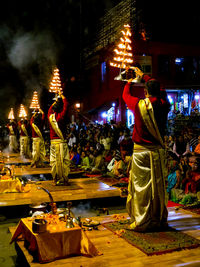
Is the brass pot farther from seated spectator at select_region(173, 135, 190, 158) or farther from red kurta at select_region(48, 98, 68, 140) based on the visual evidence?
seated spectator at select_region(173, 135, 190, 158)

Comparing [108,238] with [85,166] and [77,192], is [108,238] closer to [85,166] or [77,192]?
[77,192]

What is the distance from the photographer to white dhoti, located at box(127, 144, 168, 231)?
4.73 m

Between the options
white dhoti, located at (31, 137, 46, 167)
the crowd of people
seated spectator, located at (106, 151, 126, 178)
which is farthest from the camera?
white dhoti, located at (31, 137, 46, 167)

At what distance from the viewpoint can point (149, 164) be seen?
479 centimetres

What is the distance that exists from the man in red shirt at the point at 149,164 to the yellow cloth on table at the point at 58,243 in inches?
41.0

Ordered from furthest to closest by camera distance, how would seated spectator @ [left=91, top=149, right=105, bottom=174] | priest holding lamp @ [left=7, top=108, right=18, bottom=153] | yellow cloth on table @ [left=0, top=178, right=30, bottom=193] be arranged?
priest holding lamp @ [left=7, top=108, right=18, bottom=153]
seated spectator @ [left=91, top=149, right=105, bottom=174]
yellow cloth on table @ [left=0, top=178, right=30, bottom=193]

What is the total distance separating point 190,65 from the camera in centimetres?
2152

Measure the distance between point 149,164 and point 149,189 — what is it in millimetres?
385

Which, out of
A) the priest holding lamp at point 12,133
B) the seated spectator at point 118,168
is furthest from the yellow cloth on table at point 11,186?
the priest holding lamp at point 12,133

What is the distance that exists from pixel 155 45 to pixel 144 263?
60.8ft

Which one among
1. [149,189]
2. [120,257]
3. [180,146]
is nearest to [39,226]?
[120,257]

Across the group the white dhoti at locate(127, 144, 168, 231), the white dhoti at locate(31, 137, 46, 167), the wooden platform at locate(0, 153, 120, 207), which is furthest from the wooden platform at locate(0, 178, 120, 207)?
the white dhoti at locate(31, 137, 46, 167)

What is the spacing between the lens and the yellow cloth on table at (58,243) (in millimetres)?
3877

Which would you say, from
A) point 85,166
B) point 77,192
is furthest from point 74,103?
point 77,192
